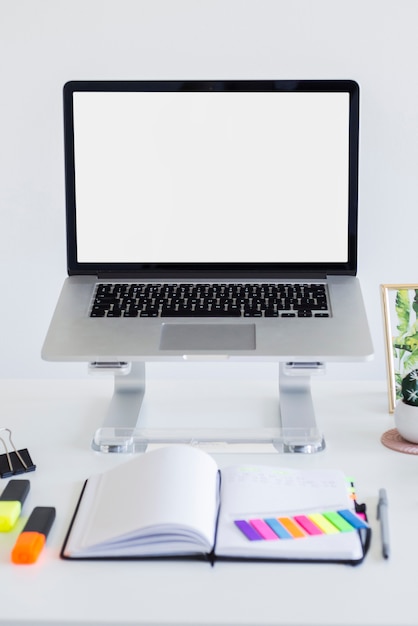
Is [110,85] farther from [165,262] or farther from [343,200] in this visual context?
[343,200]

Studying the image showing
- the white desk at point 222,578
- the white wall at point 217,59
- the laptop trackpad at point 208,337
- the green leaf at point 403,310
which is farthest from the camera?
the white wall at point 217,59

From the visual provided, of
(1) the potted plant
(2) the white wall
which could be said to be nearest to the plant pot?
(1) the potted plant

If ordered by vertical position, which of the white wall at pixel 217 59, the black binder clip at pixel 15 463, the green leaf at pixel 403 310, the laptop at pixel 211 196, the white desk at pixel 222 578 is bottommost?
the white desk at pixel 222 578

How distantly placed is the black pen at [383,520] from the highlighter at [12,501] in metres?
0.45

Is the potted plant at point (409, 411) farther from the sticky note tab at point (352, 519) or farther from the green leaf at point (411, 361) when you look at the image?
the sticky note tab at point (352, 519)

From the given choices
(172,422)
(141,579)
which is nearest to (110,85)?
(172,422)

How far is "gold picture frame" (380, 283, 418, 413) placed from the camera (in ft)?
4.86

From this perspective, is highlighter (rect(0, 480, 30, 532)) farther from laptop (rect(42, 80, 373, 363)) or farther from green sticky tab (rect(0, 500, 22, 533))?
laptop (rect(42, 80, 373, 363))

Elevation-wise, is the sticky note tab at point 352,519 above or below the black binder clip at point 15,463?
below

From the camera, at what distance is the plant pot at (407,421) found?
4.37ft

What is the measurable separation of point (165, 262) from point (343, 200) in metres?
0.32

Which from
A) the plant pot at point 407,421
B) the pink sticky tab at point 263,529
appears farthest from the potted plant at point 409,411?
the pink sticky tab at point 263,529

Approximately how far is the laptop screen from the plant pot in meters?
0.32

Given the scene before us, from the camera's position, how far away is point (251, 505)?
114 centimetres
